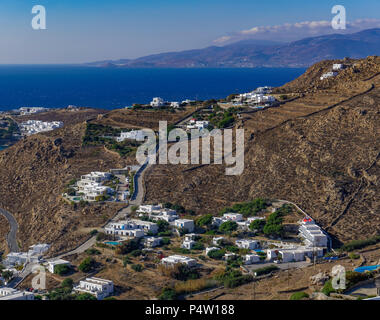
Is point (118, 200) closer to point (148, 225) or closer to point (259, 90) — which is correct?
point (148, 225)

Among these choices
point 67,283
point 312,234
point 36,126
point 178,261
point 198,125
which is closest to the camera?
point 67,283

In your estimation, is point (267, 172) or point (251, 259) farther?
point (267, 172)

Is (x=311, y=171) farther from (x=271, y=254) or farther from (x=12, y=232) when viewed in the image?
(x=12, y=232)

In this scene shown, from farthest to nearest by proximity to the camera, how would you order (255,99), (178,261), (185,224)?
(255,99), (185,224), (178,261)

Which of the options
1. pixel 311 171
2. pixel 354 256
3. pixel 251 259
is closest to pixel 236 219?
pixel 251 259

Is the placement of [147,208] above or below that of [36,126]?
below

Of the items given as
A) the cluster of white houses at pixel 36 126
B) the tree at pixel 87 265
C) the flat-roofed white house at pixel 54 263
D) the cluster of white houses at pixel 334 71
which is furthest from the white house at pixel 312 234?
the cluster of white houses at pixel 36 126
